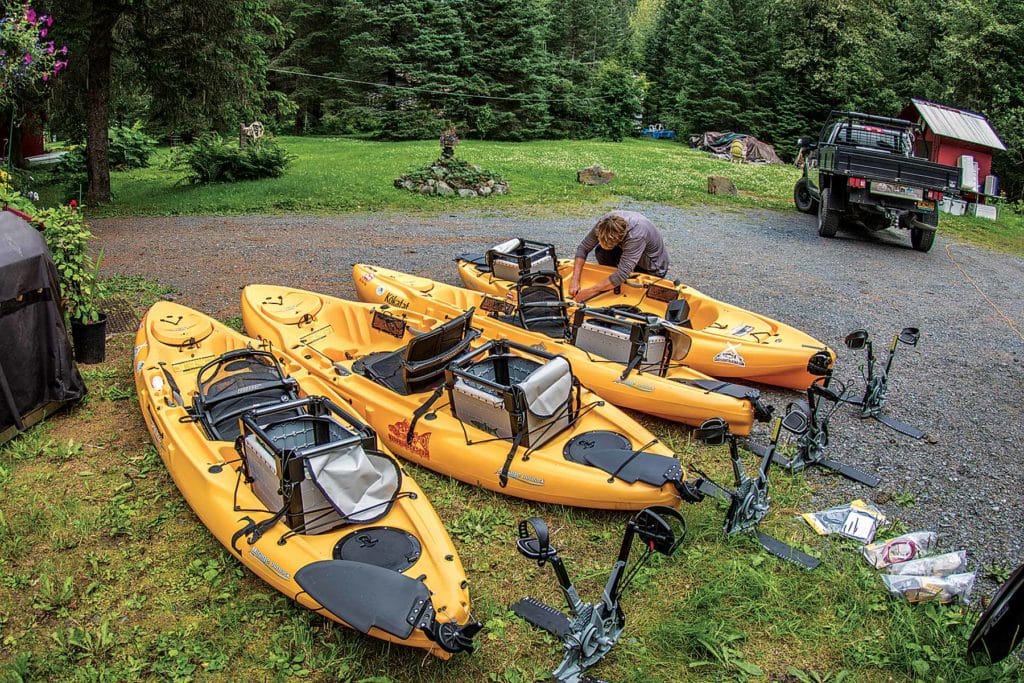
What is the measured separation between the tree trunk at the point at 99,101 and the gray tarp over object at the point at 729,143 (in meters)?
24.5

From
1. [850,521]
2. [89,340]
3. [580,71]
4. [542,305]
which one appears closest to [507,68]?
[580,71]

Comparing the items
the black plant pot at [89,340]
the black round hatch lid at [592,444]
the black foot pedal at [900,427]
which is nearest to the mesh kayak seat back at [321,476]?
the black round hatch lid at [592,444]

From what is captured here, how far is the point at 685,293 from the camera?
9117 mm

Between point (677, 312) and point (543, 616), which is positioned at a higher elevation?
point (677, 312)

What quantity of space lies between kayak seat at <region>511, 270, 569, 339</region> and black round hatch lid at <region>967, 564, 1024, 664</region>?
5.09 meters

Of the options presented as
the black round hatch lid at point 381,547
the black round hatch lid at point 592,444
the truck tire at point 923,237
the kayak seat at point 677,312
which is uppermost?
the truck tire at point 923,237

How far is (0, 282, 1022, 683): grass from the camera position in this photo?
428 centimetres

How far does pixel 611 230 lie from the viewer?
918cm

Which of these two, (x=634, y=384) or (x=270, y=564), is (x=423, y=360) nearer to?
(x=634, y=384)

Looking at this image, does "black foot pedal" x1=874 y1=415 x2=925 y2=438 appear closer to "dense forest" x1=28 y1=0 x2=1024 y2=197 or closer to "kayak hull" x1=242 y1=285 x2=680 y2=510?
"kayak hull" x1=242 y1=285 x2=680 y2=510

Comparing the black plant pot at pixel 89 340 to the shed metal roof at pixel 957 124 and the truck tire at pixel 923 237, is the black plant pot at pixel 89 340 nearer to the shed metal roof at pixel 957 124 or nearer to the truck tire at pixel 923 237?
the truck tire at pixel 923 237

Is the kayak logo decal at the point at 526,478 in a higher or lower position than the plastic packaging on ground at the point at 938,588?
higher

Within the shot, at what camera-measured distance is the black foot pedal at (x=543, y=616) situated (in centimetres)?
451

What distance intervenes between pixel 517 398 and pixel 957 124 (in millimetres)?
22120
